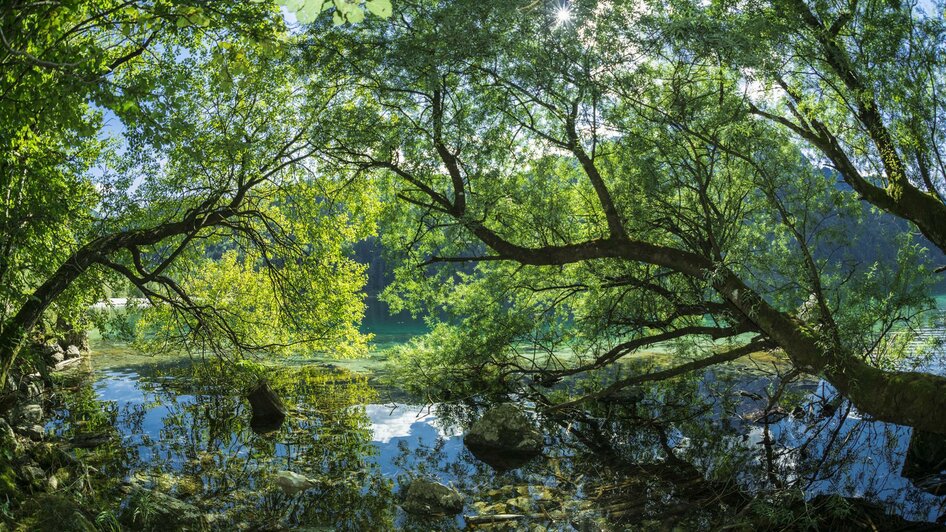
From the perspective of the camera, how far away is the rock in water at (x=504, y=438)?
35.9 feet

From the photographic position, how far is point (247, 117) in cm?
1234

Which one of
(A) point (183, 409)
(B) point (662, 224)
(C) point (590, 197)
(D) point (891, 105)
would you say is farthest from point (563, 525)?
(A) point (183, 409)

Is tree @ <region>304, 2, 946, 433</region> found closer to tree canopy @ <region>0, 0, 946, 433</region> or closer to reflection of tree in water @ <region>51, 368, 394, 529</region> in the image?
tree canopy @ <region>0, 0, 946, 433</region>

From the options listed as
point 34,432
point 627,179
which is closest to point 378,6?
point 627,179

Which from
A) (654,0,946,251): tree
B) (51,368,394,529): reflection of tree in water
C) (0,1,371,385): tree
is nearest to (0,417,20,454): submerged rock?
(0,1,371,385): tree

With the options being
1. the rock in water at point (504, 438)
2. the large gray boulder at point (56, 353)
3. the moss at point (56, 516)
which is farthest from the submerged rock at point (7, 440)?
the large gray boulder at point (56, 353)

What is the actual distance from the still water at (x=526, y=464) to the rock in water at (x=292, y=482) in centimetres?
10

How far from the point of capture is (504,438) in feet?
37.8

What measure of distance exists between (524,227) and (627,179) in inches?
78.3

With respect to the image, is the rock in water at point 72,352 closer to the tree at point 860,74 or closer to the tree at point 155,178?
the tree at point 155,178

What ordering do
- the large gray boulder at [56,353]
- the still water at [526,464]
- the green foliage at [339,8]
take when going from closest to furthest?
the green foliage at [339,8] → the still water at [526,464] → the large gray boulder at [56,353]

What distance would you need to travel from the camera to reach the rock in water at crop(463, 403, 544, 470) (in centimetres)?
1094

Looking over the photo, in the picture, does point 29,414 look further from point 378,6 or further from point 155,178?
point 378,6

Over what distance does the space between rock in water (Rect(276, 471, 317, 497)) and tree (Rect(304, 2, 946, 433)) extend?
367 cm
